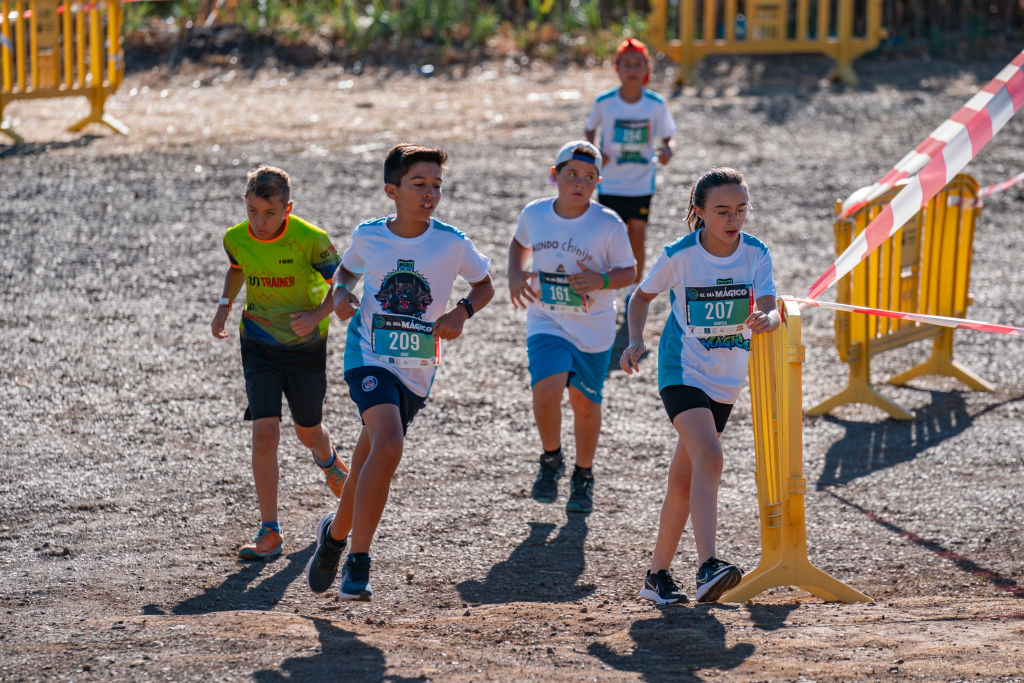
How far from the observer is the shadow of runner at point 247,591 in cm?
511

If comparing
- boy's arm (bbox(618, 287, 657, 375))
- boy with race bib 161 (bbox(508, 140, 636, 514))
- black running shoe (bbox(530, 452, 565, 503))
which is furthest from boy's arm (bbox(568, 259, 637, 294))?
black running shoe (bbox(530, 452, 565, 503))

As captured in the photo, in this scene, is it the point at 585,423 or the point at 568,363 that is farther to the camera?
the point at 585,423

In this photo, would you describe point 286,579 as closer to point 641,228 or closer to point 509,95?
point 641,228

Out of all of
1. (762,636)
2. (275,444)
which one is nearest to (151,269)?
(275,444)

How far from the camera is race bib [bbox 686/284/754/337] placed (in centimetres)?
508

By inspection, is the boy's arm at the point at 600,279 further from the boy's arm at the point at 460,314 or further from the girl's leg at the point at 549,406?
the boy's arm at the point at 460,314

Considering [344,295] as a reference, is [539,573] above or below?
below

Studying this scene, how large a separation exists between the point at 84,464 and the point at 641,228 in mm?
4587

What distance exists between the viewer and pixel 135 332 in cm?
877

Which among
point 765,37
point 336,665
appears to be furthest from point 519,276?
point 765,37

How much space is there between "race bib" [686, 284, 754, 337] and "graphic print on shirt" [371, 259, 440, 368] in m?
1.05

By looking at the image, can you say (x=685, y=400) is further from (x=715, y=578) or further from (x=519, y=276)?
(x=519, y=276)

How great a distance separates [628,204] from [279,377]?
4317 millimetres

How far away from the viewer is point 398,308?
16.5 feet
